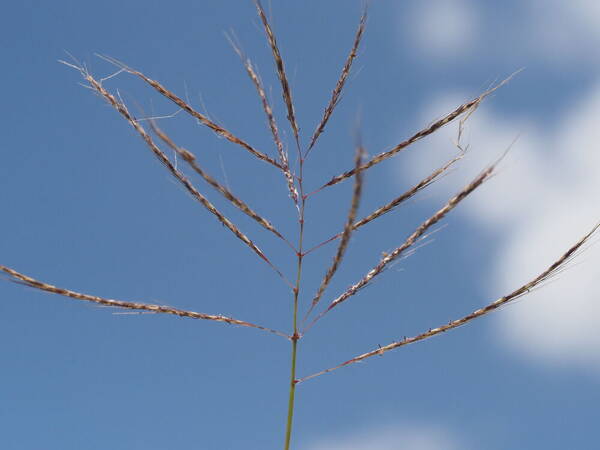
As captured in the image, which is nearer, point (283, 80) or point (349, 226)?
point (349, 226)

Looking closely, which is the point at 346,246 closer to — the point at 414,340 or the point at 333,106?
the point at 414,340

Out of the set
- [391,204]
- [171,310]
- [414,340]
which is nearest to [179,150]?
[171,310]

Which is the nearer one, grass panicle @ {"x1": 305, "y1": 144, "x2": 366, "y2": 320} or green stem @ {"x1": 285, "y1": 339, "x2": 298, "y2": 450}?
grass panicle @ {"x1": 305, "y1": 144, "x2": 366, "y2": 320}

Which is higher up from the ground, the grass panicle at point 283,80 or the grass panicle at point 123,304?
the grass panicle at point 283,80

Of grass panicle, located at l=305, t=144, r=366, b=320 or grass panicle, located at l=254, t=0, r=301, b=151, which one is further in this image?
grass panicle, located at l=254, t=0, r=301, b=151

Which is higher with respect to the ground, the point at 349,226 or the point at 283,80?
the point at 283,80

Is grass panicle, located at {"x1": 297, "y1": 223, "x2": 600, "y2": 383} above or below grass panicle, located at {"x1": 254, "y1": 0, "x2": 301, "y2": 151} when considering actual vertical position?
below

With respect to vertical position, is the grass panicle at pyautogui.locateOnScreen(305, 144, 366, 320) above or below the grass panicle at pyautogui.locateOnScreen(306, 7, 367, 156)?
below

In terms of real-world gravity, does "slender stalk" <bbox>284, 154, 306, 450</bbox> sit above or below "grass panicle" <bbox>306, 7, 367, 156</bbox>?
below

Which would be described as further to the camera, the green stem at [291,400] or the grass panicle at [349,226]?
the green stem at [291,400]

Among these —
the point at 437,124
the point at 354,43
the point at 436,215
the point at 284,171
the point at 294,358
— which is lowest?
the point at 294,358

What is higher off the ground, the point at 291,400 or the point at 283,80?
the point at 283,80
